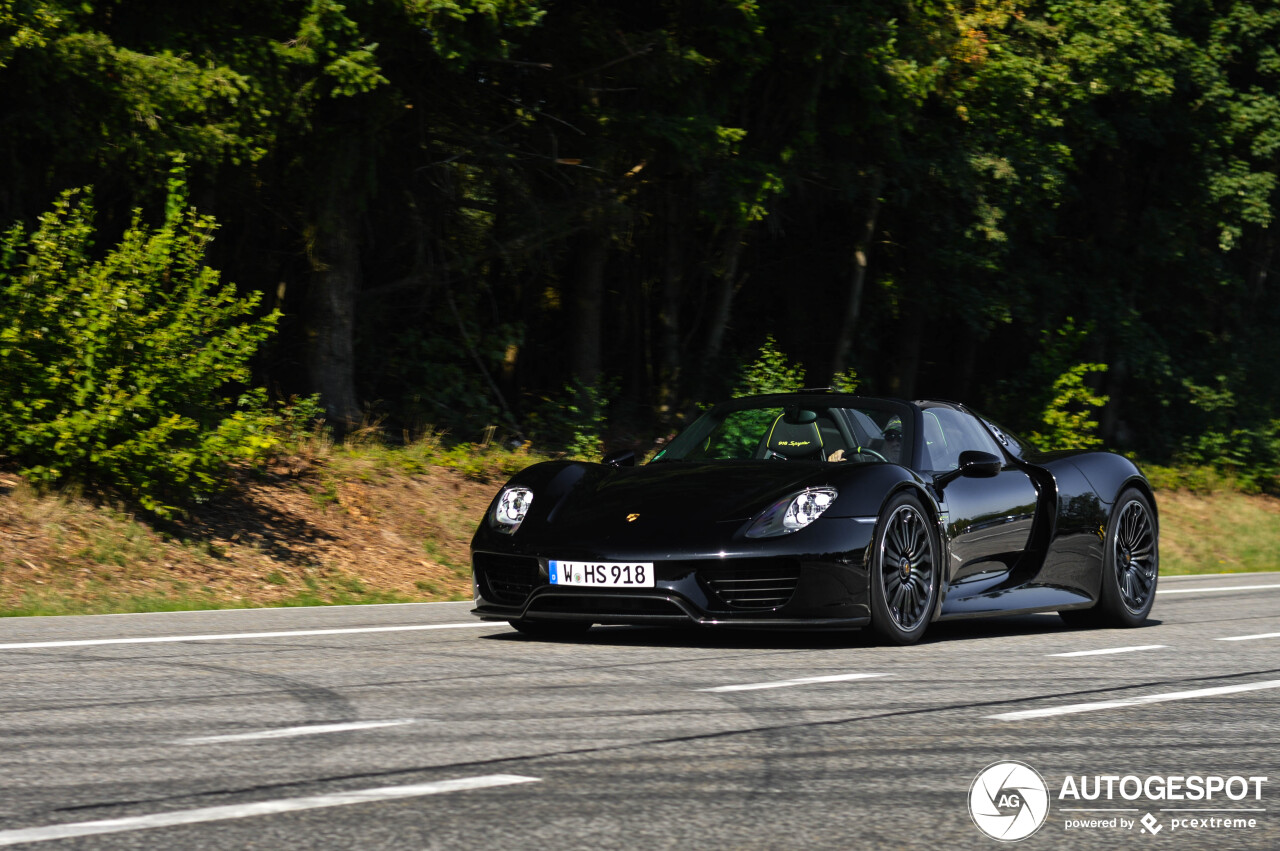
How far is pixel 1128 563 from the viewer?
9.70 m

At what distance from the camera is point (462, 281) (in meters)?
21.6

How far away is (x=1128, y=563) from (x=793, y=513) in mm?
3141

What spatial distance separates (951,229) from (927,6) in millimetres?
5004

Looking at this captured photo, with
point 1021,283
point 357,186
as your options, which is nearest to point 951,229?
point 1021,283

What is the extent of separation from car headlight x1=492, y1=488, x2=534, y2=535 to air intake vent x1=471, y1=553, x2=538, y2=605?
6.3 inches

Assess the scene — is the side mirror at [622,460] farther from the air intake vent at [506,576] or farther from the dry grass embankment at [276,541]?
the dry grass embankment at [276,541]

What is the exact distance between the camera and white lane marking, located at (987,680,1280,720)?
560cm

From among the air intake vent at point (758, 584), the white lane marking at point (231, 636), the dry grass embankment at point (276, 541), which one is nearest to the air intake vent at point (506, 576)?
the white lane marking at point (231, 636)

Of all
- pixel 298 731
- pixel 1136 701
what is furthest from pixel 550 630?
pixel 298 731

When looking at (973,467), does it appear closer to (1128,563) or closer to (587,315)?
(1128,563)

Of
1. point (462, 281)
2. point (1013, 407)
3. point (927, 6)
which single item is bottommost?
point (1013, 407)

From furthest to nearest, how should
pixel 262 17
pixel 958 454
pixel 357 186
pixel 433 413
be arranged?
pixel 433 413, pixel 357 186, pixel 262 17, pixel 958 454

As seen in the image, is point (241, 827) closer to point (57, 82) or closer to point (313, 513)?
point (313, 513)

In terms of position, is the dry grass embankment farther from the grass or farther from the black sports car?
the grass
